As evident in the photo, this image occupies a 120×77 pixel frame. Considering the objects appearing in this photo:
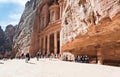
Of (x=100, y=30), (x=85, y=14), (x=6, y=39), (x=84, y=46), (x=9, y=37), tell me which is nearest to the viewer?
(x=100, y=30)

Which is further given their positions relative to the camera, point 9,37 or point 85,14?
point 9,37

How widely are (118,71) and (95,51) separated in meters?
4.09

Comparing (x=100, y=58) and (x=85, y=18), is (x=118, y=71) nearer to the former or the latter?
(x=100, y=58)

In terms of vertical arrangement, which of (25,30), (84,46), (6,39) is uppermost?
(25,30)

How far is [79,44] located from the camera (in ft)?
55.2

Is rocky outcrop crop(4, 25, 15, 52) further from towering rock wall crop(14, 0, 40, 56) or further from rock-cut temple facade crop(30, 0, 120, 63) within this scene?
rock-cut temple facade crop(30, 0, 120, 63)

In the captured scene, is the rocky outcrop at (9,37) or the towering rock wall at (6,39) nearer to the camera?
the towering rock wall at (6,39)

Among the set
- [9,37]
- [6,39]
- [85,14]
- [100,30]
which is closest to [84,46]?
[100,30]

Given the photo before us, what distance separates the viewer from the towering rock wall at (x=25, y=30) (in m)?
48.9

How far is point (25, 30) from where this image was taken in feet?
167

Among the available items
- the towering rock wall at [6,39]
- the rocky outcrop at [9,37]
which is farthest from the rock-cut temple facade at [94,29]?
the rocky outcrop at [9,37]

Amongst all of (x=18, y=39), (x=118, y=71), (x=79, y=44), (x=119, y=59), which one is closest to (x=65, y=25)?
(x=79, y=44)

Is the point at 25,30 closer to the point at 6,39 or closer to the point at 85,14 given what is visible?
the point at 6,39

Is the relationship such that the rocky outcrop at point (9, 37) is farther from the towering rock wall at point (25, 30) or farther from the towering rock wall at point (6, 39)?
the towering rock wall at point (25, 30)
